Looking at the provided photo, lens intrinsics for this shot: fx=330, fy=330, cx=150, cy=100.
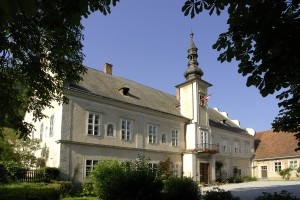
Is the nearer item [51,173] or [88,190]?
[51,173]

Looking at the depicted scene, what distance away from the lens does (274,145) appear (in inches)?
1598

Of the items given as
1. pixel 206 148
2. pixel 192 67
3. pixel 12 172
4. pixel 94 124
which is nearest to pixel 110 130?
pixel 94 124

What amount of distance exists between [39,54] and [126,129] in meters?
16.1

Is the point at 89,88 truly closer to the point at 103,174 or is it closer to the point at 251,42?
the point at 103,174

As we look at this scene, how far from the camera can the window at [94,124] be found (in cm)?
2270

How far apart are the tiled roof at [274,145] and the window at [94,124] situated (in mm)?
23659

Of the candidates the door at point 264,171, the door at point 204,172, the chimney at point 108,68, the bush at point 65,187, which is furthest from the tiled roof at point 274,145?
the bush at point 65,187

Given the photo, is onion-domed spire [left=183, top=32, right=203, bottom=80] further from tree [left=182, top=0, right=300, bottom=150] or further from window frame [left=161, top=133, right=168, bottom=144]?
tree [left=182, top=0, right=300, bottom=150]

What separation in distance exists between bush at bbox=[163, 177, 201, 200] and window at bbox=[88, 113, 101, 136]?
31.0ft

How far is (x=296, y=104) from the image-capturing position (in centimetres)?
685

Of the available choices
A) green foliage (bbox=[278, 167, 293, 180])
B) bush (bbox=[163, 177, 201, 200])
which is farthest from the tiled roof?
bush (bbox=[163, 177, 201, 200])

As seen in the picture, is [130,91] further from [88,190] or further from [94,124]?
[88,190]

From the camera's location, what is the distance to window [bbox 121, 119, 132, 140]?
2481 centimetres

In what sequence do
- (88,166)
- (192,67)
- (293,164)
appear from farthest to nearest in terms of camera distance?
(293,164) → (192,67) → (88,166)
